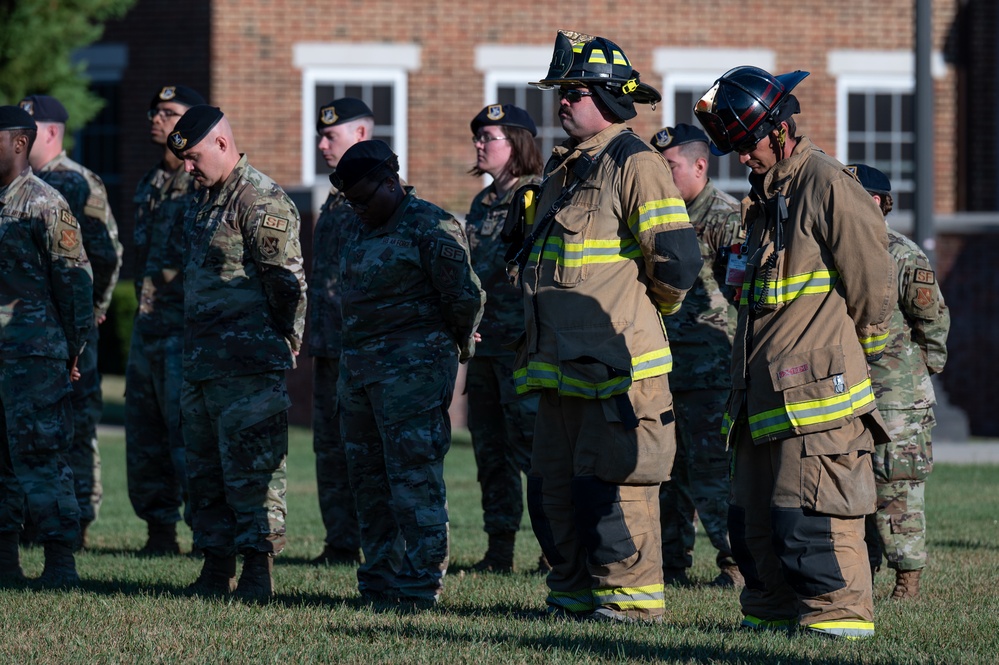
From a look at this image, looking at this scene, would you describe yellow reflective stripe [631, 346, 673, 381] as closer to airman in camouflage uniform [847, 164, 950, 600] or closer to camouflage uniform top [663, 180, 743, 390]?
airman in camouflage uniform [847, 164, 950, 600]

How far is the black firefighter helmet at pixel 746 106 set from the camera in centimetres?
580

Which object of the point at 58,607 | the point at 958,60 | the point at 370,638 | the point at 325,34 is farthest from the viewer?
the point at 958,60

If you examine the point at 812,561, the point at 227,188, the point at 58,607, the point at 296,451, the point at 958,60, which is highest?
the point at 958,60

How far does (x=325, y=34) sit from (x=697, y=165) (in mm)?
11314

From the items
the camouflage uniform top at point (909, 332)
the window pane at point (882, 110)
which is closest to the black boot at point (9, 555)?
the camouflage uniform top at point (909, 332)

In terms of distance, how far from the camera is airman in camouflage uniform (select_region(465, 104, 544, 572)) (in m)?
8.64

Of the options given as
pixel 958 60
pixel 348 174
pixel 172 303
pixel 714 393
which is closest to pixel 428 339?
pixel 348 174

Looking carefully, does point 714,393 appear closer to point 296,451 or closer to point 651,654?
point 651,654

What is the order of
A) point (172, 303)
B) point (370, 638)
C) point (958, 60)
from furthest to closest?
point (958, 60), point (172, 303), point (370, 638)

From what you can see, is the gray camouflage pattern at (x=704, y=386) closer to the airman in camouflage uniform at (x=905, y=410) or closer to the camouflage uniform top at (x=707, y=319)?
the camouflage uniform top at (x=707, y=319)

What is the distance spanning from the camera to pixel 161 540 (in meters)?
9.25

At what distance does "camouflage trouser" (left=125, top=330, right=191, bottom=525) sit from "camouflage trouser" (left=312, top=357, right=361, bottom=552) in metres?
1.00

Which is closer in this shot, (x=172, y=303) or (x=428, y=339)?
(x=428, y=339)

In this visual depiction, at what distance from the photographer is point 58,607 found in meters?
6.54
